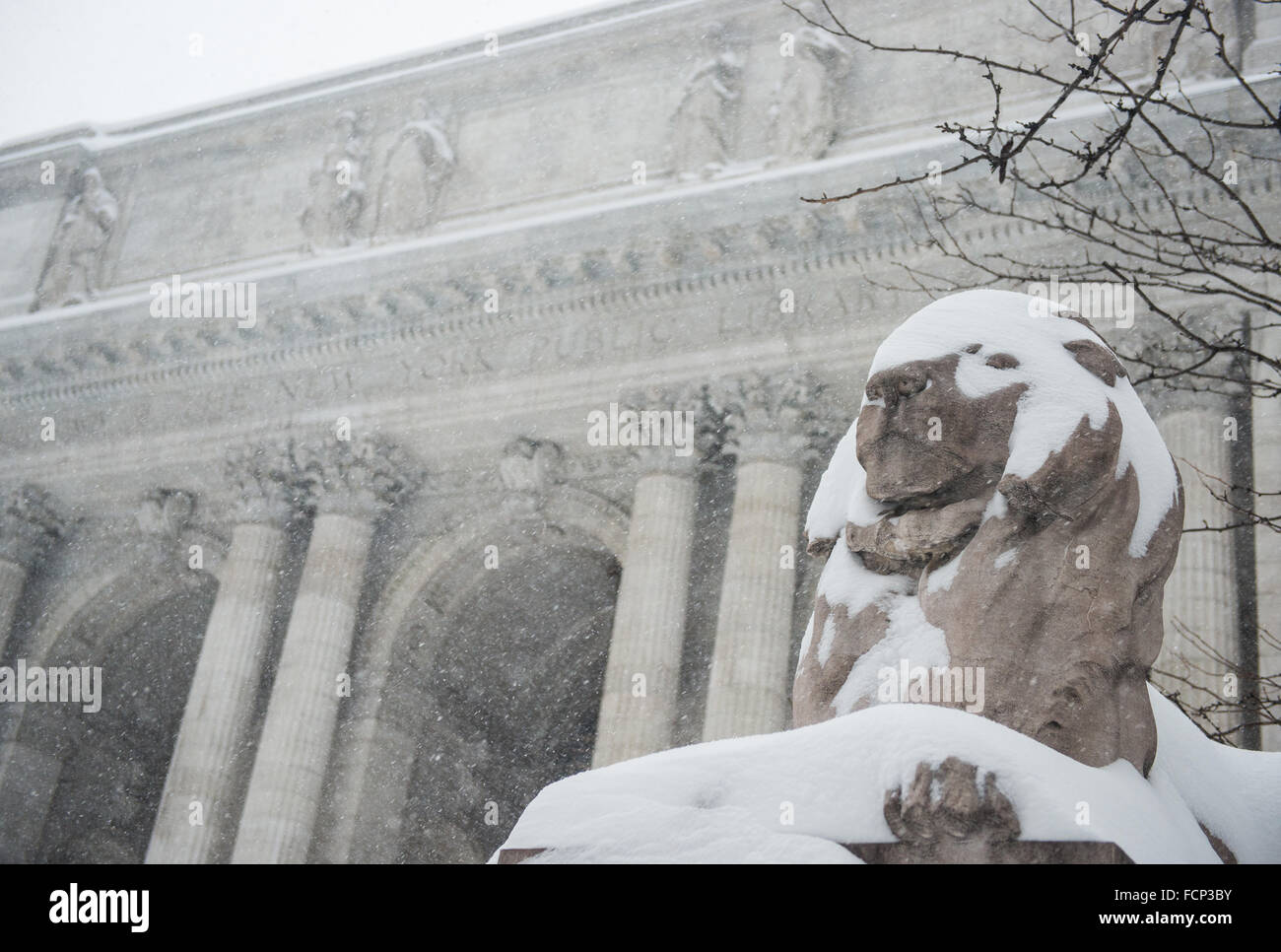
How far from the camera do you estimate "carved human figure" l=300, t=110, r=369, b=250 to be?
1820 cm

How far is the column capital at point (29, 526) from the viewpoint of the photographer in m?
18.3

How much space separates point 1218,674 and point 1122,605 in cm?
758

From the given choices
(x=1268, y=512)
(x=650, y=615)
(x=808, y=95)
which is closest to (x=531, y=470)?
(x=650, y=615)

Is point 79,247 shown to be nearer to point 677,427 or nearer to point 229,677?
point 229,677

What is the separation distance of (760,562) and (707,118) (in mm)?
6044

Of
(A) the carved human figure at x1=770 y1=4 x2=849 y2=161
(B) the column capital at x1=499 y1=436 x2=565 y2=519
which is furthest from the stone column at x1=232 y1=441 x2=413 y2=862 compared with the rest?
(A) the carved human figure at x1=770 y1=4 x2=849 y2=161

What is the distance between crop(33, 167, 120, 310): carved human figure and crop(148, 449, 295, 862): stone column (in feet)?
17.1

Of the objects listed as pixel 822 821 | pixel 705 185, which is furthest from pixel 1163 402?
pixel 822 821

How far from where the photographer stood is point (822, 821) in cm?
272

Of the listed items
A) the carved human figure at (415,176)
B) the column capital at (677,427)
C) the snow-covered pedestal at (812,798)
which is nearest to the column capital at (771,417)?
the column capital at (677,427)

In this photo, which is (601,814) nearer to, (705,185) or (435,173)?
(705,185)

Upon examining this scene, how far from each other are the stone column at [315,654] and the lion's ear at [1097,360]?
1178 centimetres

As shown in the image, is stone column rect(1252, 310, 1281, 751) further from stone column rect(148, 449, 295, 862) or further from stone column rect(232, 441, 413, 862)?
stone column rect(148, 449, 295, 862)

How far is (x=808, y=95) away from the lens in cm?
1592
